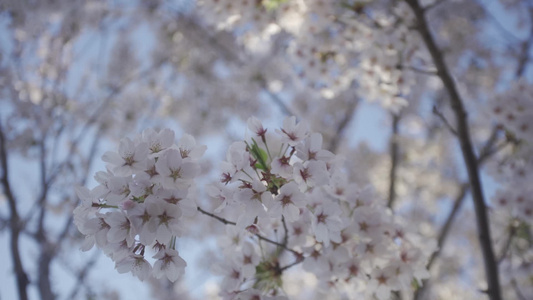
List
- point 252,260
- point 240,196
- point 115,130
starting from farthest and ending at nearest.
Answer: point 115,130 < point 252,260 < point 240,196

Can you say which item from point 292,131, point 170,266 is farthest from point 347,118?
point 170,266

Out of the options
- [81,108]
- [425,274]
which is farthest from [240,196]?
[81,108]

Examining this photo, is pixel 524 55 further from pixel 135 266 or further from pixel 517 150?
pixel 135 266

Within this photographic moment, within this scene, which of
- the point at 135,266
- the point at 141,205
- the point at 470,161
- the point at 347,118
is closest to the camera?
the point at 141,205

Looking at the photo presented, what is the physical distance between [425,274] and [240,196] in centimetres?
110

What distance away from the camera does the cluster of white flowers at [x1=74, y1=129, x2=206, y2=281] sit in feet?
4.17

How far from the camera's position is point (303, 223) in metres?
1.76

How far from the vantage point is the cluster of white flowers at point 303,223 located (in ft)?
4.59

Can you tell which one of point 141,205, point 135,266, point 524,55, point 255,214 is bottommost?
point 135,266

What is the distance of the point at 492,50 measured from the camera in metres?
6.97

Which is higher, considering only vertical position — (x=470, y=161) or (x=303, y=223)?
(x=470, y=161)

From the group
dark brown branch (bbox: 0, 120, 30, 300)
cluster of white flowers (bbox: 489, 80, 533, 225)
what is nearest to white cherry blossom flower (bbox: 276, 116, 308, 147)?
cluster of white flowers (bbox: 489, 80, 533, 225)

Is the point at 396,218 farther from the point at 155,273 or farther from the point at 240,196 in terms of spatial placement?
the point at 155,273

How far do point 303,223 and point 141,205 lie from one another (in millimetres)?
777
